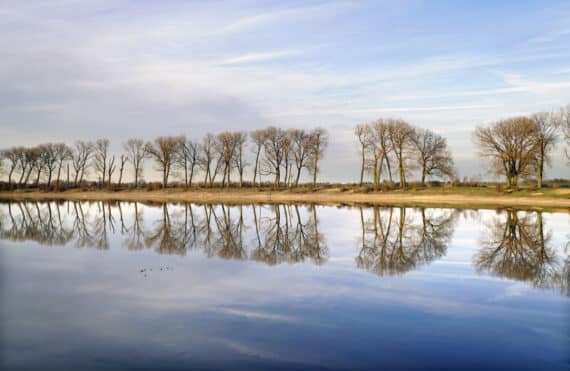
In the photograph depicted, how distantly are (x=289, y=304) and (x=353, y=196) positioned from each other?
56348mm

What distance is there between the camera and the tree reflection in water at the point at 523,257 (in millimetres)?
13758

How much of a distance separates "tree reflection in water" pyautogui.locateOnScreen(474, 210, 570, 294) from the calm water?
0.25 feet

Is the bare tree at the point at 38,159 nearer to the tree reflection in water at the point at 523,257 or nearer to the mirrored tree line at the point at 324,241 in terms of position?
the mirrored tree line at the point at 324,241

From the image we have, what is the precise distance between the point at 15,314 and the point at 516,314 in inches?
408

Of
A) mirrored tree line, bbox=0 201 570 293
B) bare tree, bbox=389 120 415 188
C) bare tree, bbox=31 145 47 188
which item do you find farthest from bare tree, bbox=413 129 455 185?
bare tree, bbox=31 145 47 188

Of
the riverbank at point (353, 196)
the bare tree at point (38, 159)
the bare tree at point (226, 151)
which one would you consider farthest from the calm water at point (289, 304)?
the bare tree at point (38, 159)

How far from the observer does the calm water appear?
7.71m

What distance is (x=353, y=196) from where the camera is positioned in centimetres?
6656

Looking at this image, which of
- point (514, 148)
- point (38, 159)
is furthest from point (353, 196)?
point (38, 159)

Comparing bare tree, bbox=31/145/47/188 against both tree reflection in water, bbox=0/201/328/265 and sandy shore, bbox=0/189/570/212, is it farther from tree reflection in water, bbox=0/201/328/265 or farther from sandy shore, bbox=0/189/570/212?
tree reflection in water, bbox=0/201/328/265

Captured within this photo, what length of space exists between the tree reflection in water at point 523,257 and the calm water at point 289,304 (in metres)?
0.08

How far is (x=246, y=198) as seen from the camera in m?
73.0

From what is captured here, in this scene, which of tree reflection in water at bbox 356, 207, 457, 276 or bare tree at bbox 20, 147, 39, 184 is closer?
tree reflection in water at bbox 356, 207, 457, 276

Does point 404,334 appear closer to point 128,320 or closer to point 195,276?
point 128,320
